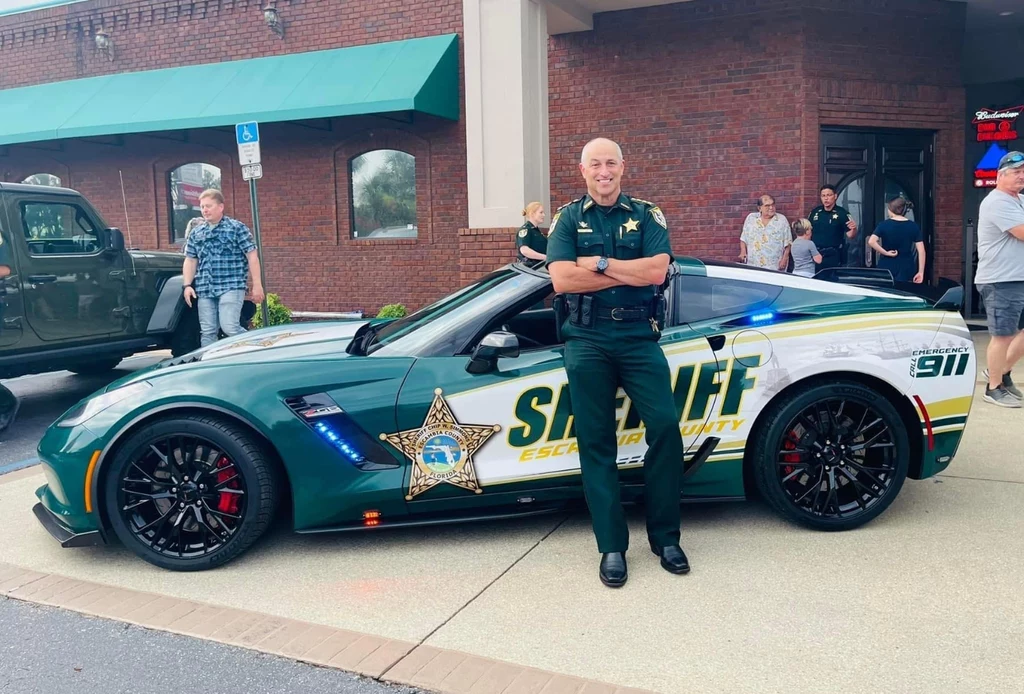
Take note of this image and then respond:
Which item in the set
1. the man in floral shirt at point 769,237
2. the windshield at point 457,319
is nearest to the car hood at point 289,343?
the windshield at point 457,319

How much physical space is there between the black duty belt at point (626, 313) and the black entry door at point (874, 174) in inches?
331

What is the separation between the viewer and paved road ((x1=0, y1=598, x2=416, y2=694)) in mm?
3027

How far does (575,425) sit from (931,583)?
63.6 inches

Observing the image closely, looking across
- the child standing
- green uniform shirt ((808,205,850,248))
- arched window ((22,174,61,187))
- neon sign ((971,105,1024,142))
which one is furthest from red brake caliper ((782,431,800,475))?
arched window ((22,174,61,187))

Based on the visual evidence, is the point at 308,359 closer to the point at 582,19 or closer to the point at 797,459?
the point at 797,459

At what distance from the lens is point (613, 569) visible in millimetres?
3701

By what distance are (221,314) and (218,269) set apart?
0.39 metres

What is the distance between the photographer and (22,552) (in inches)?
170

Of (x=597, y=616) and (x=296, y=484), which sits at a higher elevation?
(x=296, y=484)

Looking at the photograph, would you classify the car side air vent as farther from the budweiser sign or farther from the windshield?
the budweiser sign

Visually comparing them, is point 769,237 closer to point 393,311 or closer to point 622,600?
point 393,311

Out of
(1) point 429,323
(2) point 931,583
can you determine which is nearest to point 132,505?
(1) point 429,323

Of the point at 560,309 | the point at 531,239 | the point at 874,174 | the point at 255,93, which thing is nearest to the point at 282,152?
the point at 255,93

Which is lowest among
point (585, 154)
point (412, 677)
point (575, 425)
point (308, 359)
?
point (412, 677)
